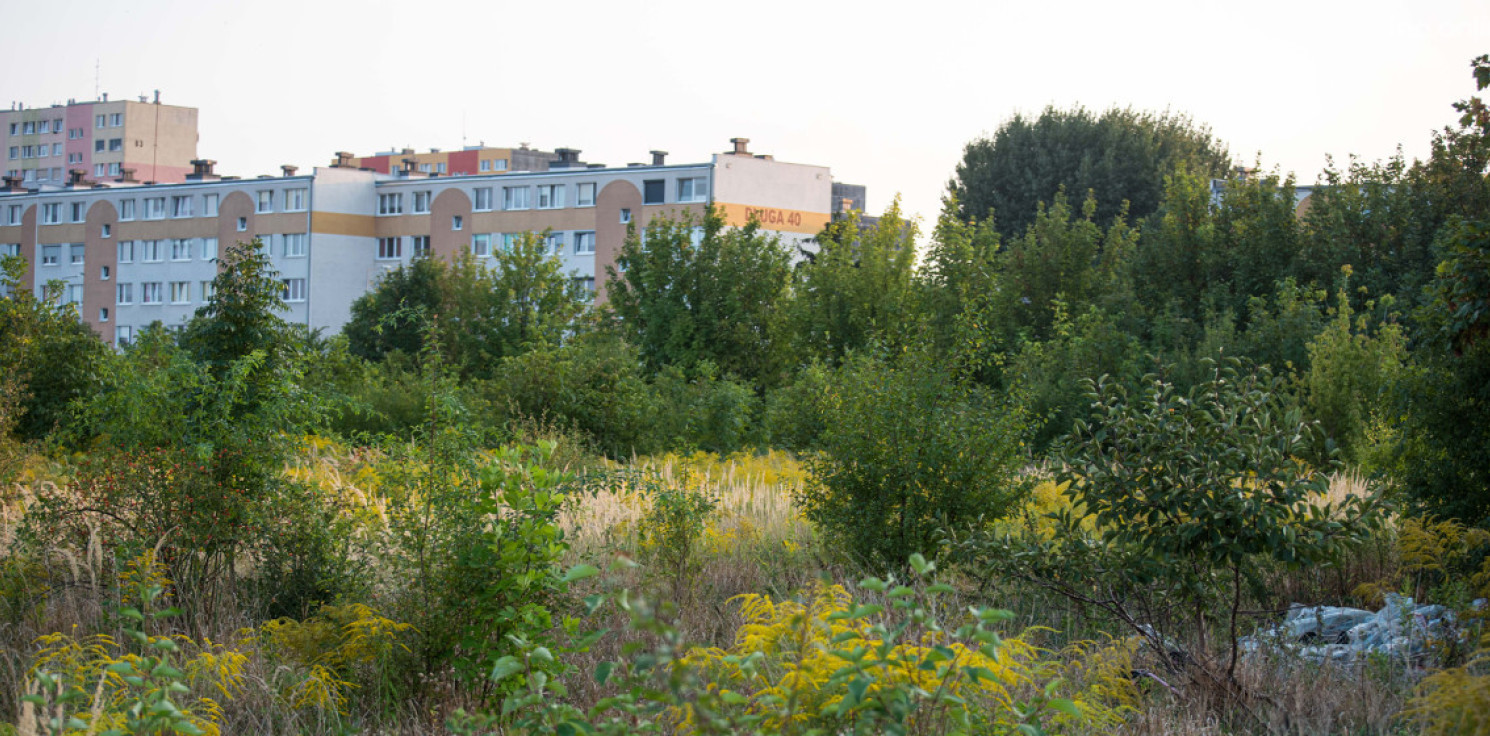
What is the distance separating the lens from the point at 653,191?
62438 millimetres

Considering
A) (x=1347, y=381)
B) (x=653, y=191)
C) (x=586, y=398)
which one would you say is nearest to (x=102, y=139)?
(x=653, y=191)

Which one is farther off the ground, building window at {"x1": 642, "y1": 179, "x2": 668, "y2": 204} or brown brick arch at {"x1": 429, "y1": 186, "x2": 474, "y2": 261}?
building window at {"x1": 642, "y1": 179, "x2": 668, "y2": 204}

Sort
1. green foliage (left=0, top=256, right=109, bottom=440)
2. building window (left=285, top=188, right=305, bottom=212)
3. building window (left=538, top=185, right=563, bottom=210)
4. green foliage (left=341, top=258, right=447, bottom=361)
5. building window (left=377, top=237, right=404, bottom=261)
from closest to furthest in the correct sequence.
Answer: green foliage (left=0, top=256, right=109, bottom=440) → green foliage (left=341, top=258, right=447, bottom=361) → building window (left=538, top=185, right=563, bottom=210) → building window (left=285, top=188, right=305, bottom=212) → building window (left=377, top=237, right=404, bottom=261)

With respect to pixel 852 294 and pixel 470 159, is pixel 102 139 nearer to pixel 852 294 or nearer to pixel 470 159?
pixel 470 159

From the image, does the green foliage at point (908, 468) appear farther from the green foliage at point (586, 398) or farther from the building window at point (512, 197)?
the building window at point (512, 197)

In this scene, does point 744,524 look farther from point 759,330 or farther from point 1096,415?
point 759,330

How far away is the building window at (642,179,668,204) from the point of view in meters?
62.1

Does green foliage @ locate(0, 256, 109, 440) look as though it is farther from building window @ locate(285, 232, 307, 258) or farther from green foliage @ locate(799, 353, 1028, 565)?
building window @ locate(285, 232, 307, 258)

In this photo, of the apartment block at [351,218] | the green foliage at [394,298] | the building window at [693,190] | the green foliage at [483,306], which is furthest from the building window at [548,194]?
the green foliage at [483,306]

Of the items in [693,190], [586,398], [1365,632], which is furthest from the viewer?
[693,190]

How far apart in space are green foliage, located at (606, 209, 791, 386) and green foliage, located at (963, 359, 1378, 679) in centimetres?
1909

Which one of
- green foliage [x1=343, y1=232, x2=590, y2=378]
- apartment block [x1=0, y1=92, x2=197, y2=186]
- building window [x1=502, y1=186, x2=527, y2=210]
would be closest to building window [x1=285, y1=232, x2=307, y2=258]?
building window [x1=502, y1=186, x2=527, y2=210]

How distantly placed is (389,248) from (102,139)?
54.4 metres

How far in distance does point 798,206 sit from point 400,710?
2422 inches
